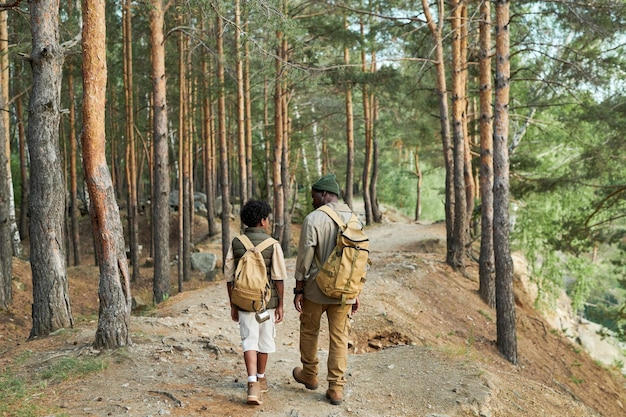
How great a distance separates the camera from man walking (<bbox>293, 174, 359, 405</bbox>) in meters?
5.32

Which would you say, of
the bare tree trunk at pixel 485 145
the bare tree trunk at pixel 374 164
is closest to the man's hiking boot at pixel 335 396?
the bare tree trunk at pixel 485 145

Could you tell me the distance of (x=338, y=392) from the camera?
17.6 feet

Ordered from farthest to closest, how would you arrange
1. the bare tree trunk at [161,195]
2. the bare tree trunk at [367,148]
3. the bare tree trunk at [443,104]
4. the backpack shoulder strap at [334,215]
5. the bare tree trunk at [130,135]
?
1. the bare tree trunk at [367,148]
2. the bare tree trunk at [130,135]
3. the bare tree trunk at [443,104]
4. the bare tree trunk at [161,195]
5. the backpack shoulder strap at [334,215]

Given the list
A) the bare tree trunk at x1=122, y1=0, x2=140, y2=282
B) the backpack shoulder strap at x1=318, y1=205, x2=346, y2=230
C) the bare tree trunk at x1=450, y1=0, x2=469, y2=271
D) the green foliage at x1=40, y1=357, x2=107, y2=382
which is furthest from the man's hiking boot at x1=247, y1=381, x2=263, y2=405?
the bare tree trunk at x1=122, y1=0, x2=140, y2=282

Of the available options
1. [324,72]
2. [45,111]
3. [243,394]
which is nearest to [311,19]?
[324,72]

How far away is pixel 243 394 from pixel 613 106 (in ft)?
39.7

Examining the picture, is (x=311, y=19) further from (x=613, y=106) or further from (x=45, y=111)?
(x=45, y=111)

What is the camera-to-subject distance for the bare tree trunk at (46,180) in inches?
303

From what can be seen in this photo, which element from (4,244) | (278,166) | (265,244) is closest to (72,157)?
(278,166)

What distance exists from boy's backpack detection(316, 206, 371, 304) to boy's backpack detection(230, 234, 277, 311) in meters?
0.51

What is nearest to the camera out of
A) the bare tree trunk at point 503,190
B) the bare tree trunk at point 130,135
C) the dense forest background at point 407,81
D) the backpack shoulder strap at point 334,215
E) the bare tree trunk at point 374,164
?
the backpack shoulder strap at point 334,215

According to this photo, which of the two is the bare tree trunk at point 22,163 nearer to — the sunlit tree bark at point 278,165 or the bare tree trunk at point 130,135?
the bare tree trunk at point 130,135

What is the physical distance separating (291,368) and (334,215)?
2.31 m

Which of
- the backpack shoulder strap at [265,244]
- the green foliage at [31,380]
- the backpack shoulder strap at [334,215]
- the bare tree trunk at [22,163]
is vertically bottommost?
the green foliage at [31,380]
